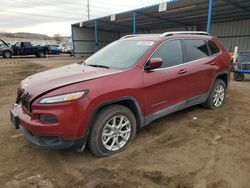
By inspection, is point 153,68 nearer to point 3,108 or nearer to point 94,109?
point 94,109

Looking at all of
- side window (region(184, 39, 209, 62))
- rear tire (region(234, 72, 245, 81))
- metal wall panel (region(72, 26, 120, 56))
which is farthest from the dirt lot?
metal wall panel (region(72, 26, 120, 56))

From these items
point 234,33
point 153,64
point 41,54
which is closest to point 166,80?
point 153,64

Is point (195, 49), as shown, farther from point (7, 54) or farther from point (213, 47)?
point (7, 54)

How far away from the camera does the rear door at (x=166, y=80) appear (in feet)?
11.6

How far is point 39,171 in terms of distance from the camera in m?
2.92

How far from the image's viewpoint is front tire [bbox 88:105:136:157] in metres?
3.02

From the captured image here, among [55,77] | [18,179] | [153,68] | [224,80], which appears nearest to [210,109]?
[224,80]

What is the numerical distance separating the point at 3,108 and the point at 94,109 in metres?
4.01

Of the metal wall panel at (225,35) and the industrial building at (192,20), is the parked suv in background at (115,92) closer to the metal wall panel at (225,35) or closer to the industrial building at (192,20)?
the industrial building at (192,20)

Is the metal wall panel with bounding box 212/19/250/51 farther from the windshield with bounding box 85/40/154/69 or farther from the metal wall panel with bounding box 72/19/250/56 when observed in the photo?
the windshield with bounding box 85/40/154/69

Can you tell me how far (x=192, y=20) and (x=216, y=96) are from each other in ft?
60.0

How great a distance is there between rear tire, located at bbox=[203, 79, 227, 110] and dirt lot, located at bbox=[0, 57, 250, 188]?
2.50ft

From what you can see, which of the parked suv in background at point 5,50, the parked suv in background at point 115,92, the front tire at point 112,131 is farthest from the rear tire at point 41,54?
the front tire at point 112,131

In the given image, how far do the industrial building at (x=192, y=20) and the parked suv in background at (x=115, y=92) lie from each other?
990cm
